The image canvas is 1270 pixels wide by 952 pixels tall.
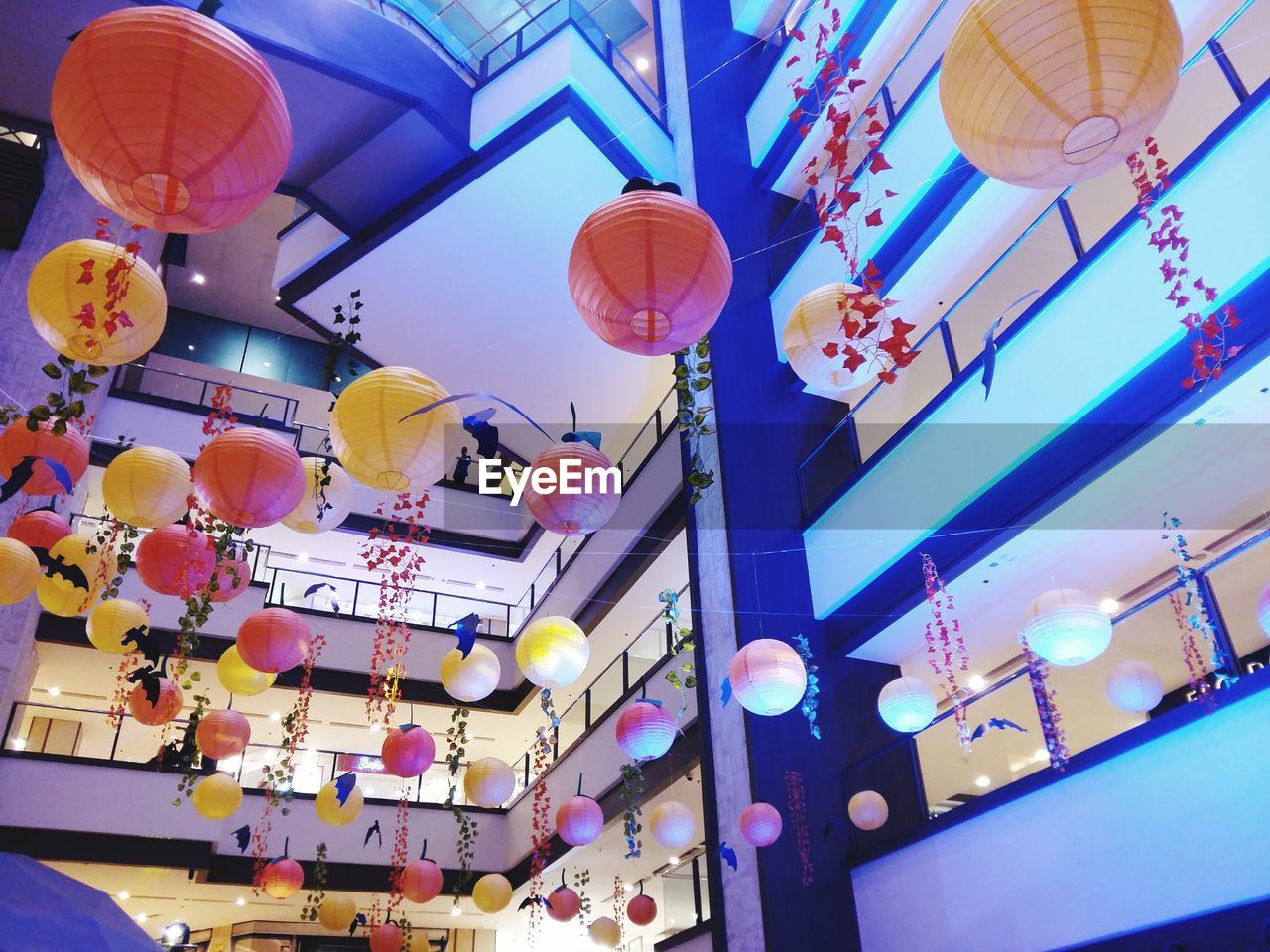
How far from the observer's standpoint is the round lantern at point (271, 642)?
5734 millimetres

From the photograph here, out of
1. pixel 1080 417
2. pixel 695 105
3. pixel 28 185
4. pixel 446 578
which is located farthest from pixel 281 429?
pixel 1080 417

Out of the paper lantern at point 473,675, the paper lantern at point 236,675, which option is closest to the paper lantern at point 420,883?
the paper lantern at point 236,675

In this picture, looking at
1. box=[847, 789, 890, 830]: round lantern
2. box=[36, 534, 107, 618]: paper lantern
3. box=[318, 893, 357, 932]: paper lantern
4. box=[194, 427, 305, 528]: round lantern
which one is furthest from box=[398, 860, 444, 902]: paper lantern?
box=[194, 427, 305, 528]: round lantern

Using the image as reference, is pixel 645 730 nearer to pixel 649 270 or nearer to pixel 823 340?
pixel 823 340

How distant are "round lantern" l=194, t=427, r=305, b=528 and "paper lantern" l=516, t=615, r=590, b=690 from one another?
2.02 m

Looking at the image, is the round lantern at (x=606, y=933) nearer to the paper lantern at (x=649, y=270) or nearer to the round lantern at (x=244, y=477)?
the round lantern at (x=244, y=477)

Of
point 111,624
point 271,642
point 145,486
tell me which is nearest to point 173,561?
point 145,486

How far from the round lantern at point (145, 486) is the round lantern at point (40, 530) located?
0.96 meters

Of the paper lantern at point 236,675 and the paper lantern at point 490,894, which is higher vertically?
the paper lantern at point 236,675

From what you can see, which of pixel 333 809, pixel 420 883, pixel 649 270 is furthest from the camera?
pixel 420 883

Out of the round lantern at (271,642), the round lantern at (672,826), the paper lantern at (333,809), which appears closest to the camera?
the round lantern at (271,642)

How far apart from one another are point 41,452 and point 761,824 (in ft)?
15.9

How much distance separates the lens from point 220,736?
23.7 feet

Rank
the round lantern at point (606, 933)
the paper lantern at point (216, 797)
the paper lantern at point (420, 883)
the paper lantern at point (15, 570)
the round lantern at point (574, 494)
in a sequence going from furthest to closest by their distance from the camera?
the round lantern at point (606, 933) < the paper lantern at point (420, 883) < the paper lantern at point (216, 797) < the paper lantern at point (15, 570) < the round lantern at point (574, 494)
